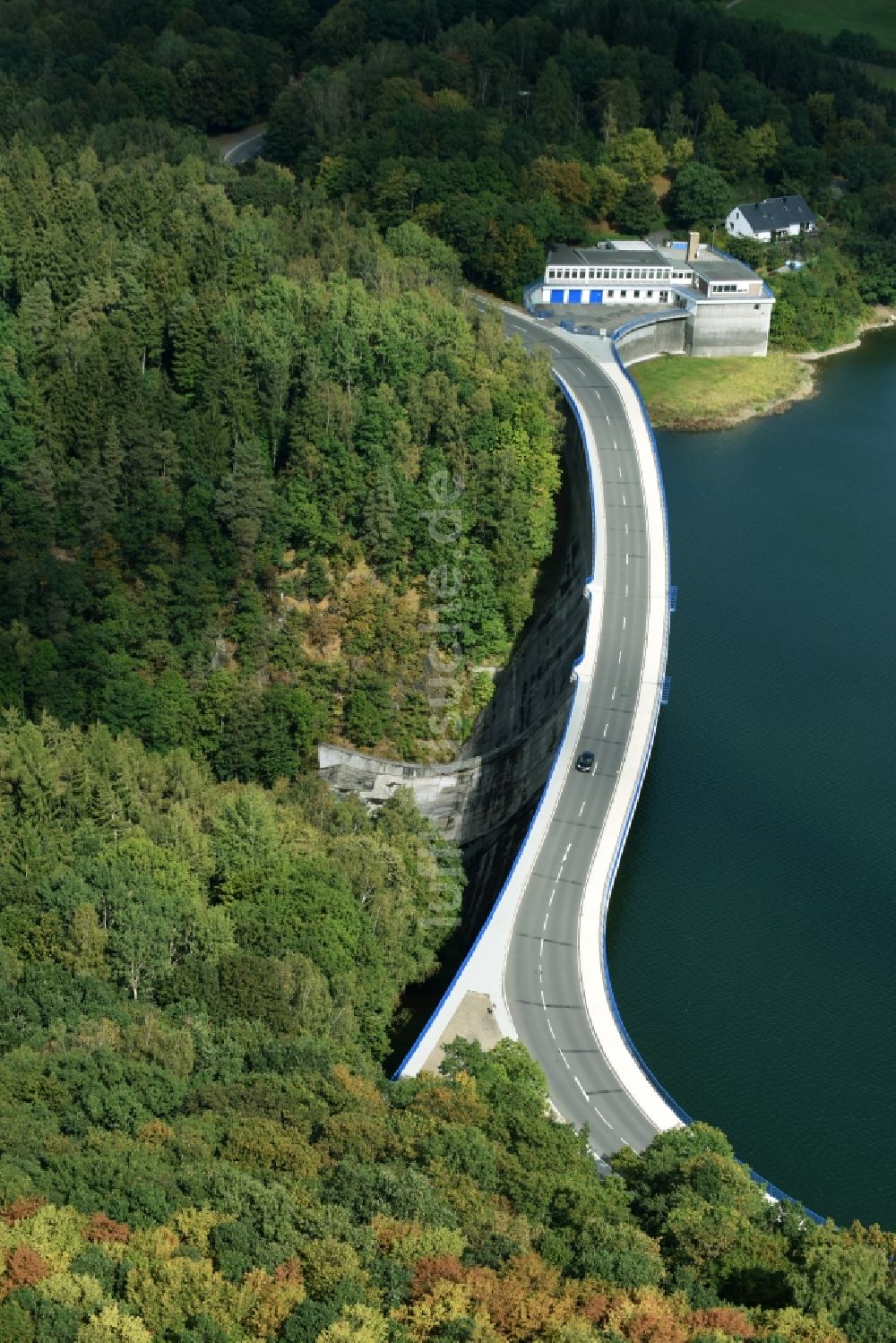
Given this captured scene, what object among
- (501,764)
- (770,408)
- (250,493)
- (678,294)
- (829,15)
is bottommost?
(501,764)

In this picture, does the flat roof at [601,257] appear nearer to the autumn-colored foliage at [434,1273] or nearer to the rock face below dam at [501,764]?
the rock face below dam at [501,764]

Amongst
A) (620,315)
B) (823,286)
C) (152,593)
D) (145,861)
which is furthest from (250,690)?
(823,286)

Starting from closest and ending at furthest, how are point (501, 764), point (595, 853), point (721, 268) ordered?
point (595, 853) < point (501, 764) < point (721, 268)

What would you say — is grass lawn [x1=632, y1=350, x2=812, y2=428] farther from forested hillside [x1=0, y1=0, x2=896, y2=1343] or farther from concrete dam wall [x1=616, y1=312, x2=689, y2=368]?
forested hillside [x1=0, y1=0, x2=896, y2=1343]

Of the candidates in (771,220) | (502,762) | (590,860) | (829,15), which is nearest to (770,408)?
(771,220)

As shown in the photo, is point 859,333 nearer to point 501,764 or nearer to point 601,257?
point 601,257

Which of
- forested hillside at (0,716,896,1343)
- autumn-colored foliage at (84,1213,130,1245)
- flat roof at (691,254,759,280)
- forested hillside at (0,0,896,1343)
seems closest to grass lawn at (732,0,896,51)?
forested hillside at (0,0,896,1343)
